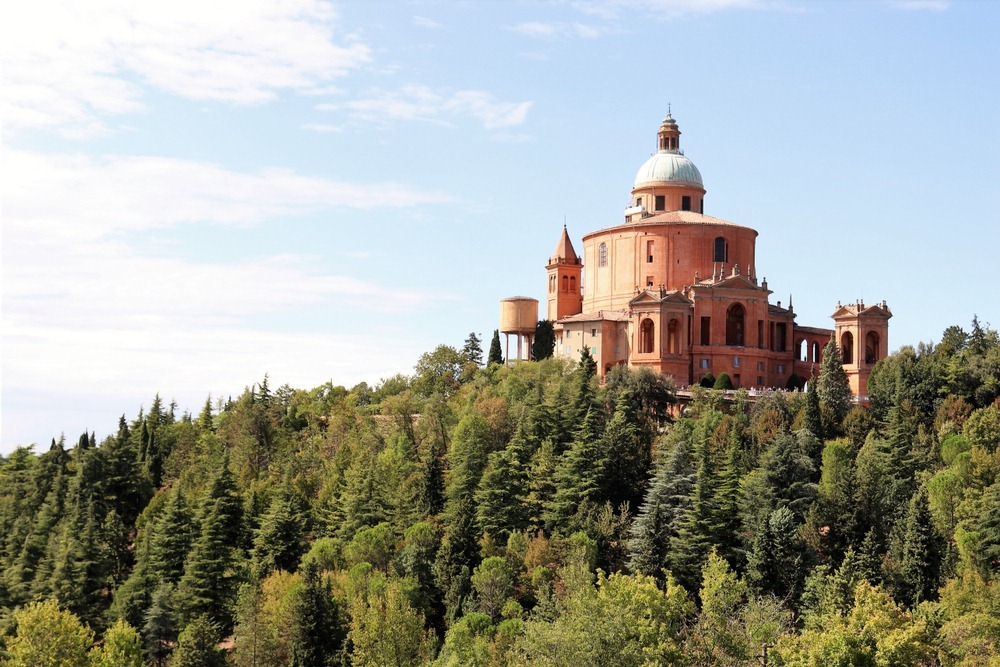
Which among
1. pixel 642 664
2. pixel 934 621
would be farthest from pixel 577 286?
pixel 642 664

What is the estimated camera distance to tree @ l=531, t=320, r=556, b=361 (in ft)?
301

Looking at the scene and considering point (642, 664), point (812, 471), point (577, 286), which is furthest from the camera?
point (577, 286)

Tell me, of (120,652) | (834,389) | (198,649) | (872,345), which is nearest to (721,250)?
(872,345)

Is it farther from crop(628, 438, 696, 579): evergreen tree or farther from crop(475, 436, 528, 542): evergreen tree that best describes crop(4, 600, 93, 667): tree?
crop(628, 438, 696, 579): evergreen tree

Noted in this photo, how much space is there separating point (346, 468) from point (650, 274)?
22.8m

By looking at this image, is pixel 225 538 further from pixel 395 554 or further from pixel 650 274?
pixel 650 274

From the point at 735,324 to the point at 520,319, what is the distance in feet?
47.6

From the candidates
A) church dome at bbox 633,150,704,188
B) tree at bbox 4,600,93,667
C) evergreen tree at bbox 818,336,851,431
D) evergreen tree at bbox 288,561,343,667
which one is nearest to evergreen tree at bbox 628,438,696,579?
evergreen tree at bbox 818,336,851,431

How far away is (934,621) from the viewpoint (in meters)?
56.1

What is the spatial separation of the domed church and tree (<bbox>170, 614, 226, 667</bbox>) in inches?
1266

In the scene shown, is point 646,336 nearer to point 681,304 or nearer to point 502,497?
point 681,304

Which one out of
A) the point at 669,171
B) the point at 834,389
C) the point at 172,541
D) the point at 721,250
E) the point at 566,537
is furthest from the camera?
the point at 669,171

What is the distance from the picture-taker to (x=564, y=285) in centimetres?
9612

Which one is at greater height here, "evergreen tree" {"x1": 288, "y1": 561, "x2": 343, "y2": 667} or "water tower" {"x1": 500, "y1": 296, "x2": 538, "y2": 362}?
"water tower" {"x1": 500, "y1": 296, "x2": 538, "y2": 362}
